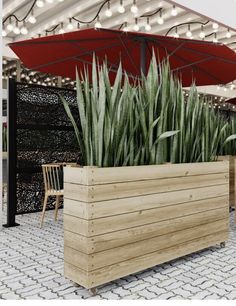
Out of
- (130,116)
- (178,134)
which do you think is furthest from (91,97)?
(178,134)

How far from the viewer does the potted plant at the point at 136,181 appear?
1801 mm

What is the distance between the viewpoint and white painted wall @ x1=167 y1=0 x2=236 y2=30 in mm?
→ 4051

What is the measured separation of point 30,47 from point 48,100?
82 centimetres

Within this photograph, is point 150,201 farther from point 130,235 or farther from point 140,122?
point 140,122

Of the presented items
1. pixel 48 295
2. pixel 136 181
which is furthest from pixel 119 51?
pixel 48 295

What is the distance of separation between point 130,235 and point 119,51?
84.5 inches

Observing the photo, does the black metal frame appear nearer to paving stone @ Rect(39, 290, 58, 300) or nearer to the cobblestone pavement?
the cobblestone pavement

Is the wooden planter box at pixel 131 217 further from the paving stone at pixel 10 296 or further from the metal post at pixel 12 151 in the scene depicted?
the metal post at pixel 12 151

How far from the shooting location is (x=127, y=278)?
204 cm

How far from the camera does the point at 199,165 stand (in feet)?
7.81

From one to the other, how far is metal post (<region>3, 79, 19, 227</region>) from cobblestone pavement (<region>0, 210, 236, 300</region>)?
2.47ft

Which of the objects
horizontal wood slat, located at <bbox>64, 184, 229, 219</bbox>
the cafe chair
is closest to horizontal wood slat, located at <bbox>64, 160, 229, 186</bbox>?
horizontal wood slat, located at <bbox>64, 184, 229, 219</bbox>

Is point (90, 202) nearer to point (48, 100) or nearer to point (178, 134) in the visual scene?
point (178, 134)

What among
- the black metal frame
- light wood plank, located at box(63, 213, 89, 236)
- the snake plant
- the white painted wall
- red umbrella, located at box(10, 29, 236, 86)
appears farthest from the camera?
the white painted wall
